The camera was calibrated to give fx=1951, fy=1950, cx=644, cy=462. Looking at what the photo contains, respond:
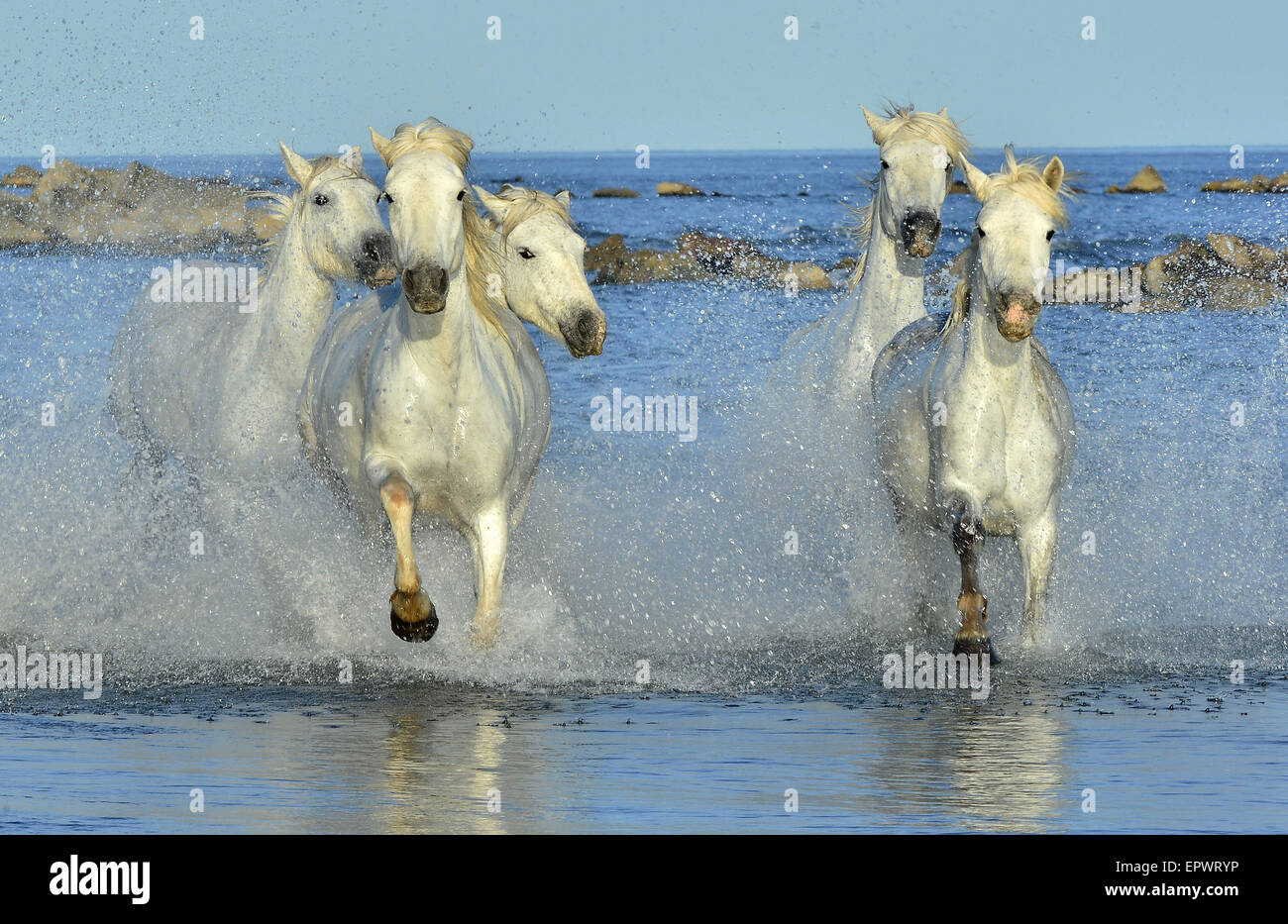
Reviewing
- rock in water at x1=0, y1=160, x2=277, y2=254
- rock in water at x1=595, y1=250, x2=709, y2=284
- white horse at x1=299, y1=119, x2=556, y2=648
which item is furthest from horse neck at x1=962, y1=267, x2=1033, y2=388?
rock in water at x1=595, y1=250, x2=709, y2=284

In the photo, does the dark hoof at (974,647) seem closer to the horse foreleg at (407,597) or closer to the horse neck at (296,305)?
the horse foreleg at (407,597)

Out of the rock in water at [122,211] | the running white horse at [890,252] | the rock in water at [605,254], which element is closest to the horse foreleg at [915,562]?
the running white horse at [890,252]

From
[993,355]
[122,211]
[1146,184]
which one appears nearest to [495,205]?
[993,355]

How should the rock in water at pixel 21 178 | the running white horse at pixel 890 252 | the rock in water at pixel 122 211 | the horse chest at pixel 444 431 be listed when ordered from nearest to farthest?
the horse chest at pixel 444 431 < the running white horse at pixel 890 252 < the rock in water at pixel 122 211 < the rock in water at pixel 21 178

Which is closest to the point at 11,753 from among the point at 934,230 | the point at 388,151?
the point at 388,151

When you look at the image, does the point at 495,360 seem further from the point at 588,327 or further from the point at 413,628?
the point at 413,628

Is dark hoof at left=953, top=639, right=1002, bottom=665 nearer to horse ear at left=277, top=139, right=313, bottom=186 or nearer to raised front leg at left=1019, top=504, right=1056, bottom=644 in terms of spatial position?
raised front leg at left=1019, top=504, right=1056, bottom=644

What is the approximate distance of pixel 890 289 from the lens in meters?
9.67

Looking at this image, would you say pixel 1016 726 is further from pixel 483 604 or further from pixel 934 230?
pixel 934 230

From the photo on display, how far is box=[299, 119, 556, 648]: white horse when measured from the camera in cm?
690

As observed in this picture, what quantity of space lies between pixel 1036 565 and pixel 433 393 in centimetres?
258

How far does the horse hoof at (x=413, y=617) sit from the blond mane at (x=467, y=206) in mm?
1217

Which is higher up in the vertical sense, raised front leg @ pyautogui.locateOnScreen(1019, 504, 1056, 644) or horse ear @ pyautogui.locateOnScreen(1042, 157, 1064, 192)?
horse ear @ pyautogui.locateOnScreen(1042, 157, 1064, 192)

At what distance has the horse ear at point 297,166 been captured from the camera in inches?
357
